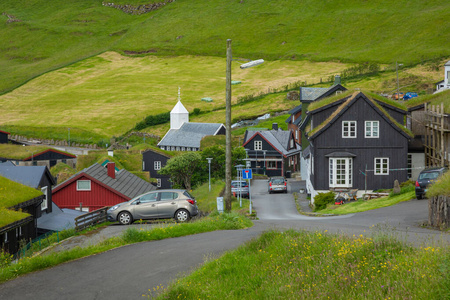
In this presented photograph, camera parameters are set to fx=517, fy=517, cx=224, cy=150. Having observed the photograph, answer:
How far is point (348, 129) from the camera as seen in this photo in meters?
37.8

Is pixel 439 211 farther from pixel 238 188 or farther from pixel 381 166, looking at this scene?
pixel 238 188

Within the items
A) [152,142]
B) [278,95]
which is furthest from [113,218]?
[278,95]

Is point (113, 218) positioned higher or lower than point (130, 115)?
lower

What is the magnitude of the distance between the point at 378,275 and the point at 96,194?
3563 centimetres

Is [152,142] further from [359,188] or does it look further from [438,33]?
[438,33]

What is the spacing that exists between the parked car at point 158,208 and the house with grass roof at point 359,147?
14.9 metres

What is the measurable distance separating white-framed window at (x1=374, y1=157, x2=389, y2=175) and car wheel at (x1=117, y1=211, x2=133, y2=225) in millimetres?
19706

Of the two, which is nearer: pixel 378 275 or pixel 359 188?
pixel 378 275

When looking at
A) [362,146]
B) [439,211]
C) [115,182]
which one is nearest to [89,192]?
[115,182]

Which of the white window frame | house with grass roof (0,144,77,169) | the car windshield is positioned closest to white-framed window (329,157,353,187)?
the white window frame

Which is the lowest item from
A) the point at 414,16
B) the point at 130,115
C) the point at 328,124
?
the point at 328,124

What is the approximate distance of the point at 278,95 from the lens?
134m

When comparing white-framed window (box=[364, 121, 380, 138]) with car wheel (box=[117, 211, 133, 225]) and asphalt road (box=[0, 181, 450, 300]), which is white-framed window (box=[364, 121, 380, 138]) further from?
car wheel (box=[117, 211, 133, 225])

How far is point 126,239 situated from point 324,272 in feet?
28.4
